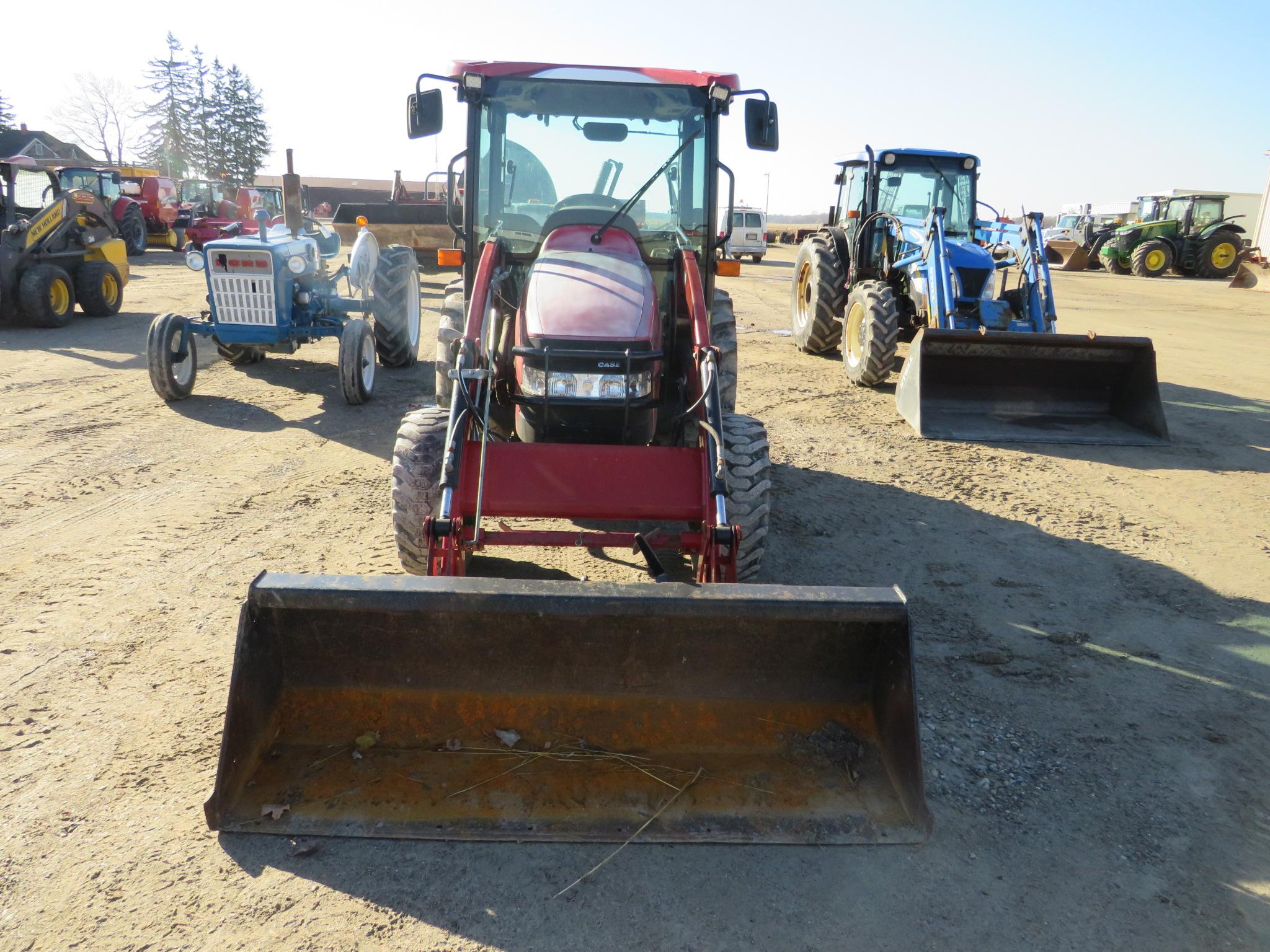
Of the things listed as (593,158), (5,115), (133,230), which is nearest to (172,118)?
(5,115)

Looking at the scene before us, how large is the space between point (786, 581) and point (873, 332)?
524cm

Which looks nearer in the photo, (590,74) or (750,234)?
(590,74)

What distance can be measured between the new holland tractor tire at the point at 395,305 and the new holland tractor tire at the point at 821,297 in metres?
4.93

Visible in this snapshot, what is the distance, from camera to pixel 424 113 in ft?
14.9

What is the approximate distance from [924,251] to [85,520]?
8.04 meters

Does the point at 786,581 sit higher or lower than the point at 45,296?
lower

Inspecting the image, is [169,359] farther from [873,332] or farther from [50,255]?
[873,332]

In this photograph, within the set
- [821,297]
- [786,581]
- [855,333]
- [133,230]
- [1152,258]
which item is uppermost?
[133,230]

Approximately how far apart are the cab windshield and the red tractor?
1964cm

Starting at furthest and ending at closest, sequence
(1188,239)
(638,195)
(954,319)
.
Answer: (1188,239) < (954,319) < (638,195)

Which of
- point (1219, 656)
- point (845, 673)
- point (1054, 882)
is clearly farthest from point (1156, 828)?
point (1219, 656)

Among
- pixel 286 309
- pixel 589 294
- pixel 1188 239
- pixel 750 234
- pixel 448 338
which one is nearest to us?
pixel 589 294

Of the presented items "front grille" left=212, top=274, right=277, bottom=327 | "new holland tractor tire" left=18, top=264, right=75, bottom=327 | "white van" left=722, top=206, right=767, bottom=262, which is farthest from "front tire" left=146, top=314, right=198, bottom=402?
"white van" left=722, top=206, right=767, bottom=262

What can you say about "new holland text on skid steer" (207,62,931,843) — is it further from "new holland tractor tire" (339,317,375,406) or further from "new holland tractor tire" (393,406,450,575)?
"new holland tractor tire" (339,317,375,406)
